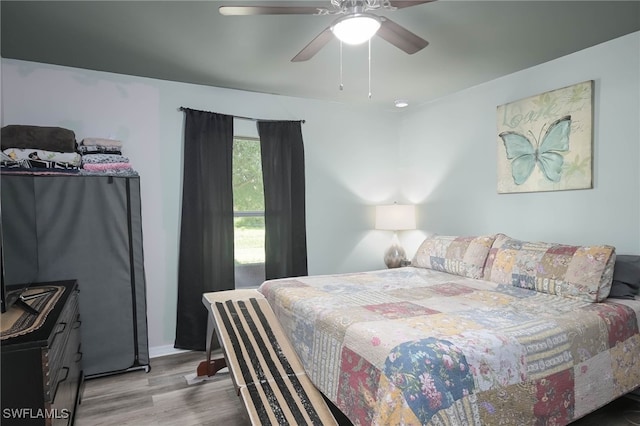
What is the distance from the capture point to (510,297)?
2387mm

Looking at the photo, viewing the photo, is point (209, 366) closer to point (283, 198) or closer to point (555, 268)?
point (283, 198)

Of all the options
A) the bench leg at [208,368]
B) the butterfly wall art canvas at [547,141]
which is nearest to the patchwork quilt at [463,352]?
the bench leg at [208,368]

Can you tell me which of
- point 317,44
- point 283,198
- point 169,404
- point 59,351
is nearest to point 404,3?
point 317,44

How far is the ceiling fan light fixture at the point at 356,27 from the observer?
171 centimetres

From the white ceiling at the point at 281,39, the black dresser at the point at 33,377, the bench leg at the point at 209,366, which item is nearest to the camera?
the black dresser at the point at 33,377

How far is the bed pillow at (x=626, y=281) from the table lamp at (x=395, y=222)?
205 cm

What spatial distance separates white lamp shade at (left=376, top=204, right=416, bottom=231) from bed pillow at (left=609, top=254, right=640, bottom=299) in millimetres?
2046

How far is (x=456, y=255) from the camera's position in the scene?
3203mm

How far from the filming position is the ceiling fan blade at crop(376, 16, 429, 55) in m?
1.84

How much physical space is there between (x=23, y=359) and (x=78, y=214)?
160 centimetres

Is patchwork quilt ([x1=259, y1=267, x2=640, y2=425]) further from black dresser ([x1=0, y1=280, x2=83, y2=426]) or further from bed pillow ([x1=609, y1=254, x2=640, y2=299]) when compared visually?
black dresser ([x1=0, y1=280, x2=83, y2=426])

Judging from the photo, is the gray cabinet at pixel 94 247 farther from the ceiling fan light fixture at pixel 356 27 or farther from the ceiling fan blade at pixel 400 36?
the ceiling fan blade at pixel 400 36

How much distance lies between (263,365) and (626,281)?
2.38 m

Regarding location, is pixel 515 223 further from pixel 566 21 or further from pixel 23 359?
pixel 23 359
